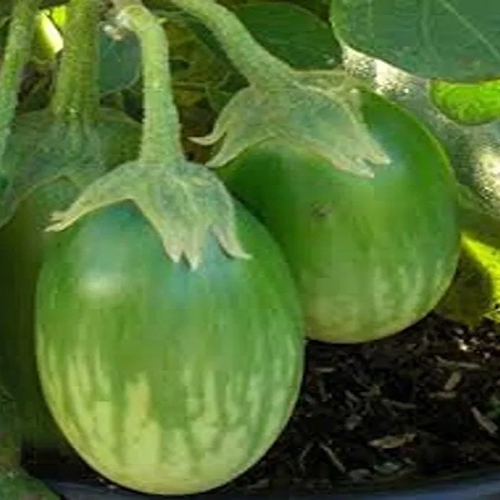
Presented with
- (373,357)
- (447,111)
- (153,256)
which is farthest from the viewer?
(373,357)

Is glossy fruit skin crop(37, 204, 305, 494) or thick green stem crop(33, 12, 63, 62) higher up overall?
glossy fruit skin crop(37, 204, 305, 494)

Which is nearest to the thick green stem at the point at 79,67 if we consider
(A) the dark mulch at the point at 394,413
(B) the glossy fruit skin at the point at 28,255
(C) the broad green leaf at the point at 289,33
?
(B) the glossy fruit skin at the point at 28,255

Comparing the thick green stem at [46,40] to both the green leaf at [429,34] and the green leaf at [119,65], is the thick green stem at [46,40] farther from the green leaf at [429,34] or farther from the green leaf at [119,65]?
the green leaf at [429,34]

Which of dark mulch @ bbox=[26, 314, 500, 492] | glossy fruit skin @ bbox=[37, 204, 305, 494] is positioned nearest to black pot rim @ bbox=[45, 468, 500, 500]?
dark mulch @ bbox=[26, 314, 500, 492]

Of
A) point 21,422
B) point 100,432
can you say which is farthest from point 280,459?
point 100,432

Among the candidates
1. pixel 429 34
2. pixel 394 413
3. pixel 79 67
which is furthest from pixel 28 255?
pixel 394 413

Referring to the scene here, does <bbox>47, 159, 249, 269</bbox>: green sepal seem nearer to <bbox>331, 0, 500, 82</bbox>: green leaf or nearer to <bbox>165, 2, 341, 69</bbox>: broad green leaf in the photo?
<bbox>331, 0, 500, 82</bbox>: green leaf

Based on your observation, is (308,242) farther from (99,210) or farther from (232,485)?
(232,485)

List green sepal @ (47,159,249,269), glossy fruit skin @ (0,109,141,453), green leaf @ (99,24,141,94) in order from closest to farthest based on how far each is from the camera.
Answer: green sepal @ (47,159,249,269)
glossy fruit skin @ (0,109,141,453)
green leaf @ (99,24,141,94)
